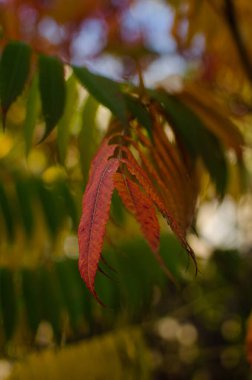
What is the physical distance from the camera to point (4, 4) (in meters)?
3.06

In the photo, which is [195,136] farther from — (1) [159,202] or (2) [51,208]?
(1) [159,202]

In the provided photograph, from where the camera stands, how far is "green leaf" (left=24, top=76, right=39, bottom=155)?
1.20m

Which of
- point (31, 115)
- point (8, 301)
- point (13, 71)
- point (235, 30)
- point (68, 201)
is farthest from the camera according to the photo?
point (235, 30)

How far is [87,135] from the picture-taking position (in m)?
1.24

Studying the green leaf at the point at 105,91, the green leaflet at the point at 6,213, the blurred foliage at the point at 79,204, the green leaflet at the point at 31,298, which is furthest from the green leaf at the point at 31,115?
the green leaflet at the point at 31,298

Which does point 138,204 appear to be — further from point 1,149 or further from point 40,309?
point 1,149

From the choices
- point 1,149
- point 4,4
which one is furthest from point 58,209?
point 4,4

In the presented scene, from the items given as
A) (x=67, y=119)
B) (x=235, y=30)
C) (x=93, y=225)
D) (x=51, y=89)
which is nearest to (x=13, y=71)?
(x=51, y=89)

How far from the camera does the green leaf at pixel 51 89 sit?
3.50 feet

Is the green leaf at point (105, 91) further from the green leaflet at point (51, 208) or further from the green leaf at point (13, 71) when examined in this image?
the green leaflet at point (51, 208)

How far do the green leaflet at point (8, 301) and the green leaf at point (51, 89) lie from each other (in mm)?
488

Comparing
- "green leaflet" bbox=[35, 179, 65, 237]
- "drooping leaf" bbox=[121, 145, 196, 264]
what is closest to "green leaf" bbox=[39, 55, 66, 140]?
→ "drooping leaf" bbox=[121, 145, 196, 264]

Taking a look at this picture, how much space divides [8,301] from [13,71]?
0.56 metres

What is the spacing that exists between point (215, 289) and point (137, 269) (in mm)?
916
